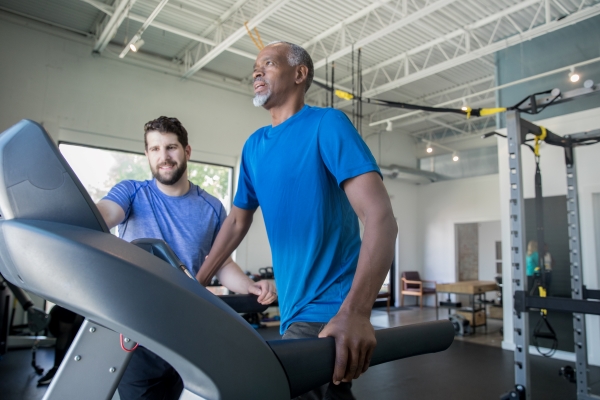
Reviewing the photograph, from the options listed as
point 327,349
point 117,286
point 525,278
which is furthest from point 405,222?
point 117,286

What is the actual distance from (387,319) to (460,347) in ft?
8.68

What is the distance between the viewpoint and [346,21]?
6043 mm

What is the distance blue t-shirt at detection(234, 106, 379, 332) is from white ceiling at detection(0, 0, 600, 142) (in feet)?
15.1

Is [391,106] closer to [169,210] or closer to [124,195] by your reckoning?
[169,210]

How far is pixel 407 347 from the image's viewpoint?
0.71 metres

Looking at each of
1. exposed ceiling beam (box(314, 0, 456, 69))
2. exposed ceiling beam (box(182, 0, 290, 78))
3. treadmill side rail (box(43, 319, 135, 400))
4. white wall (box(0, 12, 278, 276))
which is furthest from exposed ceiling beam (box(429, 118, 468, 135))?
treadmill side rail (box(43, 319, 135, 400))

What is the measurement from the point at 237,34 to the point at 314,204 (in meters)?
5.23

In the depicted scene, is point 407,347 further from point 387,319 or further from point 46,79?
point 387,319

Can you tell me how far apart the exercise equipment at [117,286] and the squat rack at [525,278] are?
2806 mm

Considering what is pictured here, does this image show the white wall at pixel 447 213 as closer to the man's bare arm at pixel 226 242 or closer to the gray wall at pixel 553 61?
the gray wall at pixel 553 61

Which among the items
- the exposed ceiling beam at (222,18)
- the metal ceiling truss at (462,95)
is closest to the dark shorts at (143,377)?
the exposed ceiling beam at (222,18)

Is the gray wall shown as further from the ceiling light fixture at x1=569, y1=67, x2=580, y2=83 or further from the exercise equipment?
the exercise equipment

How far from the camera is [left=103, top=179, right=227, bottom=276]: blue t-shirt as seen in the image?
158 cm

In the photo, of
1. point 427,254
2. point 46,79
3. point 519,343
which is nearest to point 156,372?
point 519,343
